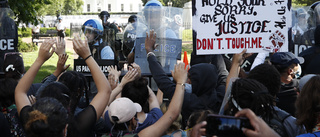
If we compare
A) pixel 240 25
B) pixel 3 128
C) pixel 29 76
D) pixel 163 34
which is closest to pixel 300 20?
pixel 163 34

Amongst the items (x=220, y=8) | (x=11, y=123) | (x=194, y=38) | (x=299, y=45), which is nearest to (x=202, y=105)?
(x=194, y=38)

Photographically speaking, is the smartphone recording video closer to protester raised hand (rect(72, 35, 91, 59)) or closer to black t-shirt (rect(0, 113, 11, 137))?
protester raised hand (rect(72, 35, 91, 59))

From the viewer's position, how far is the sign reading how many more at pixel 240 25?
14.7 ft

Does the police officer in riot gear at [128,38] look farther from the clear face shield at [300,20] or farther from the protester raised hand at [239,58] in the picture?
the protester raised hand at [239,58]

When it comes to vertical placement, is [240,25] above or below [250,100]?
above

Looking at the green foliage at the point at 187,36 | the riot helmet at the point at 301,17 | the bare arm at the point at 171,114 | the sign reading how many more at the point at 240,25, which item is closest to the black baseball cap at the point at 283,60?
the sign reading how many more at the point at 240,25

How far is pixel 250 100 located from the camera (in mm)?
2572

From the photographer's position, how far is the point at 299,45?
7.55 meters

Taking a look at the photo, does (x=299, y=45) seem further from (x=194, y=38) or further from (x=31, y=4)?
(x=31, y=4)

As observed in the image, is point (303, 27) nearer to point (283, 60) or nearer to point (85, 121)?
point (283, 60)

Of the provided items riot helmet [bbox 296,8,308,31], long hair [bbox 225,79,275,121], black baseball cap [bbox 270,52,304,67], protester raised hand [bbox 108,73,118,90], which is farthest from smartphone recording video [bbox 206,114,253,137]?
riot helmet [bbox 296,8,308,31]

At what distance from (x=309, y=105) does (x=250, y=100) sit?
0.43 meters

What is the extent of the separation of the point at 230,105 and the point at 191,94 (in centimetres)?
134

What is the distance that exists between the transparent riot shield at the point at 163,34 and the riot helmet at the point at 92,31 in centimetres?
95
